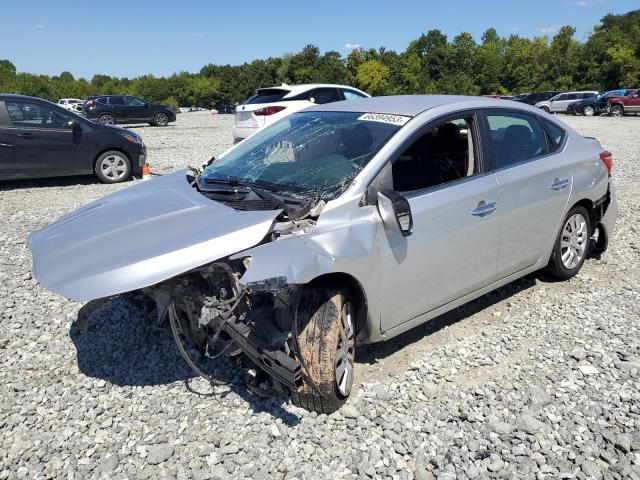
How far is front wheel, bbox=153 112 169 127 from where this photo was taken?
87.9 ft

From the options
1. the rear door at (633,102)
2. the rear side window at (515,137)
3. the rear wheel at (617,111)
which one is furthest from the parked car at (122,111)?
the rear door at (633,102)

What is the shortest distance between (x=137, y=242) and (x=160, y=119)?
2566 cm

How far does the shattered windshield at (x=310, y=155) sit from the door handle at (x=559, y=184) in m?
1.60

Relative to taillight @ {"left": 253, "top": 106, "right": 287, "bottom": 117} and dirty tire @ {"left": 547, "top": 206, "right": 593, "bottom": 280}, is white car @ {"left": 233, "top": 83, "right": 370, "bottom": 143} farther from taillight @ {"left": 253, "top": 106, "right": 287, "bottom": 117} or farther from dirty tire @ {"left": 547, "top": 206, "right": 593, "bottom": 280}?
dirty tire @ {"left": 547, "top": 206, "right": 593, "bottom": 280}

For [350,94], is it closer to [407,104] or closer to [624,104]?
[407,104]

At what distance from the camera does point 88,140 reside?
991cm

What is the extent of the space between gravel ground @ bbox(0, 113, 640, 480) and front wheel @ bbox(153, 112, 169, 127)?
925 inches

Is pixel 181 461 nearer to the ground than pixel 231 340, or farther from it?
→ nearer to the ground

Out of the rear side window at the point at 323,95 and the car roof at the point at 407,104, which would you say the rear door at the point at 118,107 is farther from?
the car roof at the point at 407,104

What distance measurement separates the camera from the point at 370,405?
328 centimetres

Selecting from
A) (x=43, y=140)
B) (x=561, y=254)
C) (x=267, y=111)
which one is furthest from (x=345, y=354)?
(x=267, y=111)

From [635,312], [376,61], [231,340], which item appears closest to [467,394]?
[231,340]

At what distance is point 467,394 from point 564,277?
2200 millimetres

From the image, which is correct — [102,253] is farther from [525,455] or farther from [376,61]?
[376,61]
